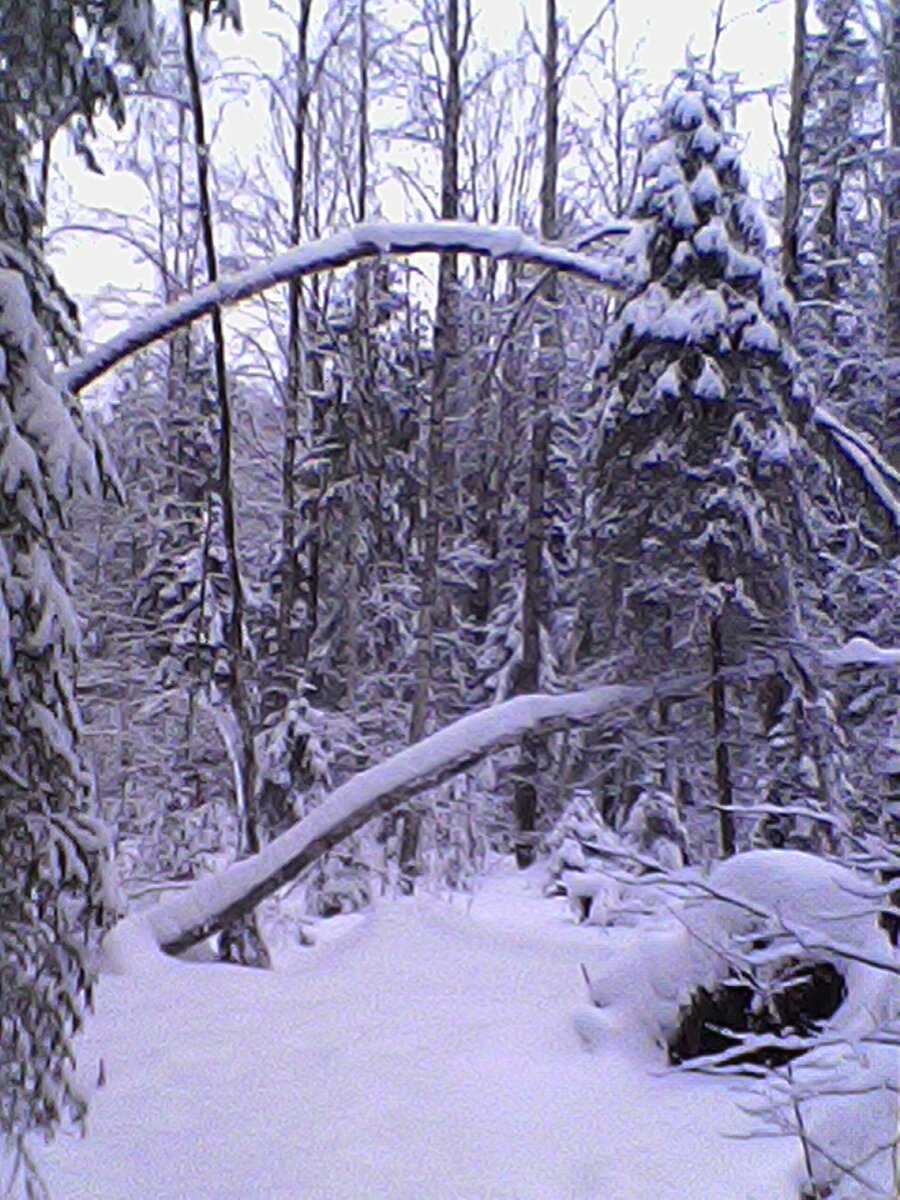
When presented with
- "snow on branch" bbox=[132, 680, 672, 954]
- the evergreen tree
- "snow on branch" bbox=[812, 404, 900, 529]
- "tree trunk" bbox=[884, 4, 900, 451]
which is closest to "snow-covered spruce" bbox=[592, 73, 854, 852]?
"snow on branch" bbox=[812, 404, 900, 529]

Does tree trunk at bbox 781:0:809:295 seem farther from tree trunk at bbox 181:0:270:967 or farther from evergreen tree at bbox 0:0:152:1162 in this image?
evergreen tree at bbox 0:0:152:1162

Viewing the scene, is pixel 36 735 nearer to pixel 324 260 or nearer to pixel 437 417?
pixel 324 260

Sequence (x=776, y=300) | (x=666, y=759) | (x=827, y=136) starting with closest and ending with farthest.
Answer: (x=776, y=300) < (x=666, y=759) < (x=827, y=136)

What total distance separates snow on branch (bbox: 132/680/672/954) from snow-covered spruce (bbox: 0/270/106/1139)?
3435mm

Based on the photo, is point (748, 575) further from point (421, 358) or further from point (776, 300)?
point (421, 358)

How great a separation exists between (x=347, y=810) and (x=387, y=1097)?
2.21 metres

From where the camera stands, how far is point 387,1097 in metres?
5.59

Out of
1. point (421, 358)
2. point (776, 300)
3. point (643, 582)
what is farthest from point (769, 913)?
point (421, 358)

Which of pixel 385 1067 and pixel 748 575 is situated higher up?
pixel 748 575

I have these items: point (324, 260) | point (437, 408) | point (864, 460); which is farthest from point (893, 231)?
point (324, 260)

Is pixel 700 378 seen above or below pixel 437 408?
below

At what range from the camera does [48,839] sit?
155 inches

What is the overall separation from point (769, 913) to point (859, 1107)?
222 centimetres

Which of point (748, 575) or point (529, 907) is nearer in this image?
point (748, 575)
